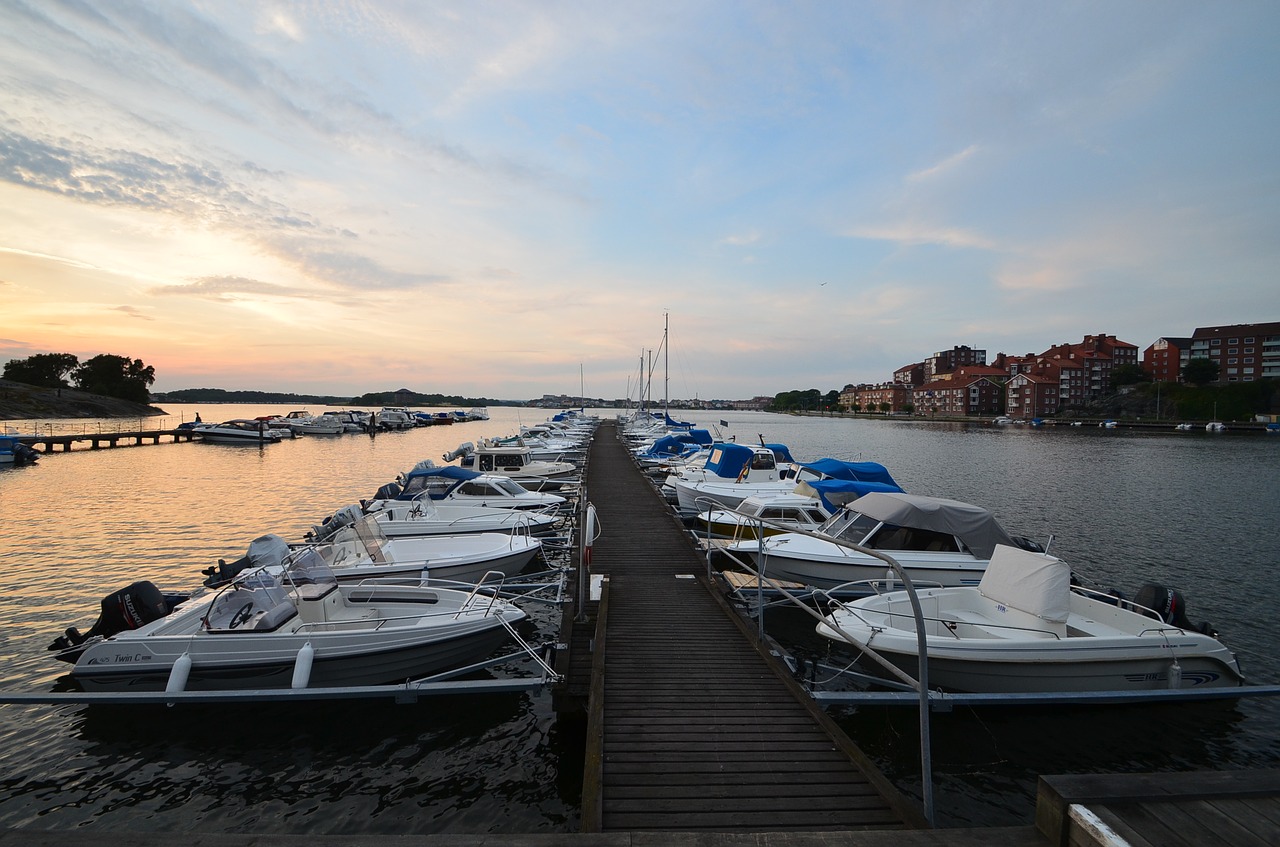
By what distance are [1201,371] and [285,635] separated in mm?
152188

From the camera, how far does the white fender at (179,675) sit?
8.14 metres

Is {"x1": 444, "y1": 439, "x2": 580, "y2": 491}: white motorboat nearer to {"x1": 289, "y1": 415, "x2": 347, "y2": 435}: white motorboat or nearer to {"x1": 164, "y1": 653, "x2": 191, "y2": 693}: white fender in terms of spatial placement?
{"x1": 164, "y1": 653, "x2": 191, "y2": 693}: white fender

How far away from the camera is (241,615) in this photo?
9016mm

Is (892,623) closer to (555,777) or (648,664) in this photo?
(648,664)

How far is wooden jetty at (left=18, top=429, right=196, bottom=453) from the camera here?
48.1m

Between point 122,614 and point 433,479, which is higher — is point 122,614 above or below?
below

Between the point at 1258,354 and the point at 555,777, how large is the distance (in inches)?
6325

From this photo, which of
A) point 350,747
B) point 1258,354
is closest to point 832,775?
point 350,747

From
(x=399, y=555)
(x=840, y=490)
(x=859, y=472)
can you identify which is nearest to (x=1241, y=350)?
(x=859, y=472)

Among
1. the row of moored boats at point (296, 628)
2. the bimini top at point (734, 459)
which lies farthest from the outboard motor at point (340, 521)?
the bimini top at point (734, 459)

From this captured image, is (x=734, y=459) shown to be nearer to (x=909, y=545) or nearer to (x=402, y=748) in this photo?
(x=909, y=545)

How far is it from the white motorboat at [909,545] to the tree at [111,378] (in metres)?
143

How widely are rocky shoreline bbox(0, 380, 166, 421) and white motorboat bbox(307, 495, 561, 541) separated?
323 feet

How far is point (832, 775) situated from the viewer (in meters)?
5.73
